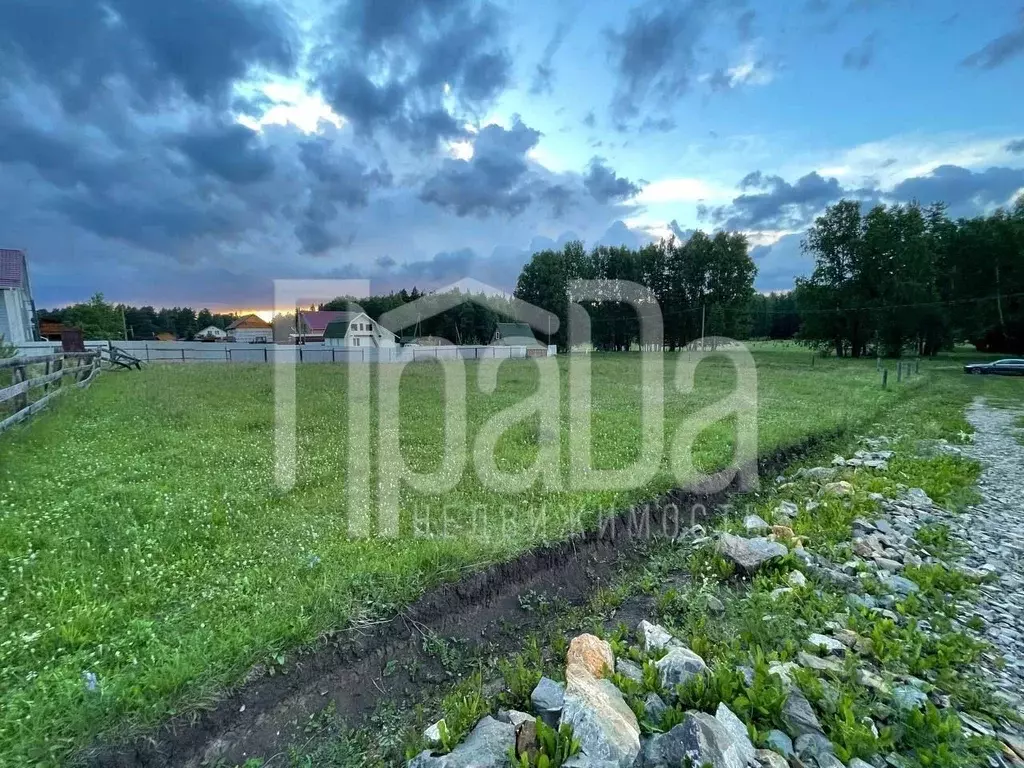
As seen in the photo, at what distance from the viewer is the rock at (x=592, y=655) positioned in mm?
3109

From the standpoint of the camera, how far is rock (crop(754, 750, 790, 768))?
2287 mm

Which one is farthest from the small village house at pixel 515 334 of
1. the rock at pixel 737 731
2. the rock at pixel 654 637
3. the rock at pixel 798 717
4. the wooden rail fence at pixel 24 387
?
the rock at pixel 737 731

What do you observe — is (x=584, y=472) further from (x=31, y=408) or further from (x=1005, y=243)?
(x=1005, y=243)

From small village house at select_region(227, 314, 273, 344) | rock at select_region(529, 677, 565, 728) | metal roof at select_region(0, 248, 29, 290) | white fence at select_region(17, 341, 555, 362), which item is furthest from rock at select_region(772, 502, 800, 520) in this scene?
small village house at select_region(227, 314, 273, 344)

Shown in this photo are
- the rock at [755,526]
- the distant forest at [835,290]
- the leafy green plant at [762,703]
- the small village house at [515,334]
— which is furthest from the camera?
the small village house at [515,334]

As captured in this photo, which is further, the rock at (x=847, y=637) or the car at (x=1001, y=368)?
the car at (x=1001, y=368)

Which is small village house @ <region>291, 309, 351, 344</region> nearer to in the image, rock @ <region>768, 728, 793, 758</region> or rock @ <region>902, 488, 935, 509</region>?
rock @ <region>902, 488, 935, 509</region>

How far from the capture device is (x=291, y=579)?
397 cm

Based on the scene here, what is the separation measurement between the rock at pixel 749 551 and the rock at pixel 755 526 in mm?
473

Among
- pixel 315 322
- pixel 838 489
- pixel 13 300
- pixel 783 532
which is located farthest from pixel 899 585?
pixel 315 322

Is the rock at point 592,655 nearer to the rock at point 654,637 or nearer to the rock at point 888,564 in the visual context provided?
the rock at point 654,637

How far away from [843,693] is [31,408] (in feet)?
44.3

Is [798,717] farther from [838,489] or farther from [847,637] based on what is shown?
[838,489]

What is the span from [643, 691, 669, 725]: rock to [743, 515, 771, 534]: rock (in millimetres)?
3111
